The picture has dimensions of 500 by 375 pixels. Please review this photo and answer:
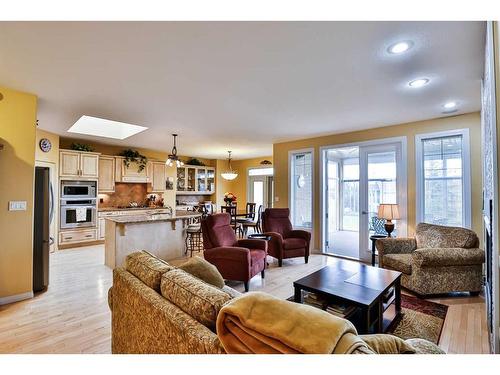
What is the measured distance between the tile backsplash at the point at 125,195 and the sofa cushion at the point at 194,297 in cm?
622

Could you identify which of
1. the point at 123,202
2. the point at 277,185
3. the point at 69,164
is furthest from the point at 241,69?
the point at 123,202

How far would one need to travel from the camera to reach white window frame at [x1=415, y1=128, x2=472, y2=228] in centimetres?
377

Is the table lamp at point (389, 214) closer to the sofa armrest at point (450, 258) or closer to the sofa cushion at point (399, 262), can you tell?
the sofa cushion at point (399, 262)

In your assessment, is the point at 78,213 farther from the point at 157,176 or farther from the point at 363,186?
the point at 363,186

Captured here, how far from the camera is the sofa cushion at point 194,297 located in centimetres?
113

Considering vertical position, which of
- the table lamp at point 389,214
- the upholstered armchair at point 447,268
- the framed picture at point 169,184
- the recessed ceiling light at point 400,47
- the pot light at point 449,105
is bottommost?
the upholstered armchair at point 447,268

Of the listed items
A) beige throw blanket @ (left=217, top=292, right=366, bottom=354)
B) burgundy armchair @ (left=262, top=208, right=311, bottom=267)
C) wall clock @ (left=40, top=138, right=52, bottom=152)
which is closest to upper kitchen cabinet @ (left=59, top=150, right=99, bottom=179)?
wall clock @ (left=40, top=138, right=52, bottom=152)

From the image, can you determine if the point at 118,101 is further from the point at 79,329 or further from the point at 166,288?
the point at 166,288

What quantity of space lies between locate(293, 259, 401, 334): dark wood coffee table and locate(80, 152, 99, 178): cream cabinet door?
550 centimetres

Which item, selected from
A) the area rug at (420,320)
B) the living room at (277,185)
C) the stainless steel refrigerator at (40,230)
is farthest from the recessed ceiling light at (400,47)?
the stainless steel refrigerator at (40,230)

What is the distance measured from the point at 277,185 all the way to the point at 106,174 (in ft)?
14.0

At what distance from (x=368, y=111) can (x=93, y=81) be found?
3.60 m
